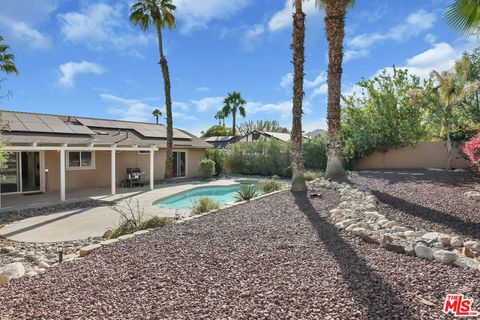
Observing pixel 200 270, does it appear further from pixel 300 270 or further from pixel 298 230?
pixel 298 230

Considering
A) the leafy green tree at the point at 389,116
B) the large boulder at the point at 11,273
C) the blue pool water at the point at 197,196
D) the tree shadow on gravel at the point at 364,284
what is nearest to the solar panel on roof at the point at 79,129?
the blue pool water at the point at 197,196

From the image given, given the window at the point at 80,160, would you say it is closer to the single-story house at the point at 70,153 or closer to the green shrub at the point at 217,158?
the single-story house at the point at 70,153

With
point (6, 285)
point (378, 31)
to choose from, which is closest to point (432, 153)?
point (378, 31)

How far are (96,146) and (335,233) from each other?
1202 cm

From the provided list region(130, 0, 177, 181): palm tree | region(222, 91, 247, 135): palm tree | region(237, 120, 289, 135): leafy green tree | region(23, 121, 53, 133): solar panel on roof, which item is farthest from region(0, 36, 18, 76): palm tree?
region(237, 120, 289, 135): leafy green tree

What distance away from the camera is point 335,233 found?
218 inches

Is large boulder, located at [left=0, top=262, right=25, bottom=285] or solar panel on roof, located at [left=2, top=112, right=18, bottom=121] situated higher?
solar panel on roof, located at [left=2, top=112, right=18, bottom=121]

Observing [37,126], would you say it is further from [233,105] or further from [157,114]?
[157,114]

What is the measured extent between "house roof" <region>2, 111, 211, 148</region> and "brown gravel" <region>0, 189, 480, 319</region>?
361 inches

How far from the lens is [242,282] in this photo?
360 centimetres

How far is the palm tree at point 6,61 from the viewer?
13305 mm

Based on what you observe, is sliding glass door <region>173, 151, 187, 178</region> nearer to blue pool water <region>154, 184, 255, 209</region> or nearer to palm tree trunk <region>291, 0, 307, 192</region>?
blue pool water <region>154, 184, 255, 209</region>

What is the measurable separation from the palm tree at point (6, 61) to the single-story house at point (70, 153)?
231 cm

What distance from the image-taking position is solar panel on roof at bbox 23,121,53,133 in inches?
549
